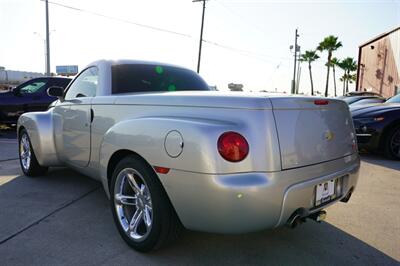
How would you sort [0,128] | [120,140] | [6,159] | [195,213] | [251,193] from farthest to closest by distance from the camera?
[0,128] → [6,159] → [120,140] → [195,213] → [251,193]

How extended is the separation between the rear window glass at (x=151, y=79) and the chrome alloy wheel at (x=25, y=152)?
6.95 feet

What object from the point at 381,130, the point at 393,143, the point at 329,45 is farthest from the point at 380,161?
the point at 329,45

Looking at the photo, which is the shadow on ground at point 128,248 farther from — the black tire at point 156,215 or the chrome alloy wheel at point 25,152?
the chrome alloy wheel at point 25,152

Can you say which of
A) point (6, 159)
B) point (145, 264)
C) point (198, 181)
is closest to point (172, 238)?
point (145, 264)

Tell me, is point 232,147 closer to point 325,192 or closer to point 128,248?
point 325,192

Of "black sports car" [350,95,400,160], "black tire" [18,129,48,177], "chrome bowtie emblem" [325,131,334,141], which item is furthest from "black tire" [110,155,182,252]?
"black sports car" [350,95,400,160]

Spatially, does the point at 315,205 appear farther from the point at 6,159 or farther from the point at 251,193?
the point at 6,159

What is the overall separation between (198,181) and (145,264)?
2.77 feet

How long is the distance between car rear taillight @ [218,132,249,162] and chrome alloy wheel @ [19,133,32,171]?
3.68m

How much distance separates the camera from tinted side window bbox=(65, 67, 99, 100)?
3.95 meters

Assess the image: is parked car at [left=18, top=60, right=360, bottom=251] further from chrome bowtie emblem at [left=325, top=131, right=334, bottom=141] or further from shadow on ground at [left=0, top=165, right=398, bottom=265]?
shadow on ground at [left=0, top=165, right=398, bottom=265]

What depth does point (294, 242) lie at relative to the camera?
3.06 metres

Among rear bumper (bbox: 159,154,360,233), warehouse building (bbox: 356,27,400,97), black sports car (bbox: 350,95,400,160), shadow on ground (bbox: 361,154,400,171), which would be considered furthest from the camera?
warehouse building (bbox: 356,27,400,97)

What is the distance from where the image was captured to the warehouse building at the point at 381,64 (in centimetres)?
2512
